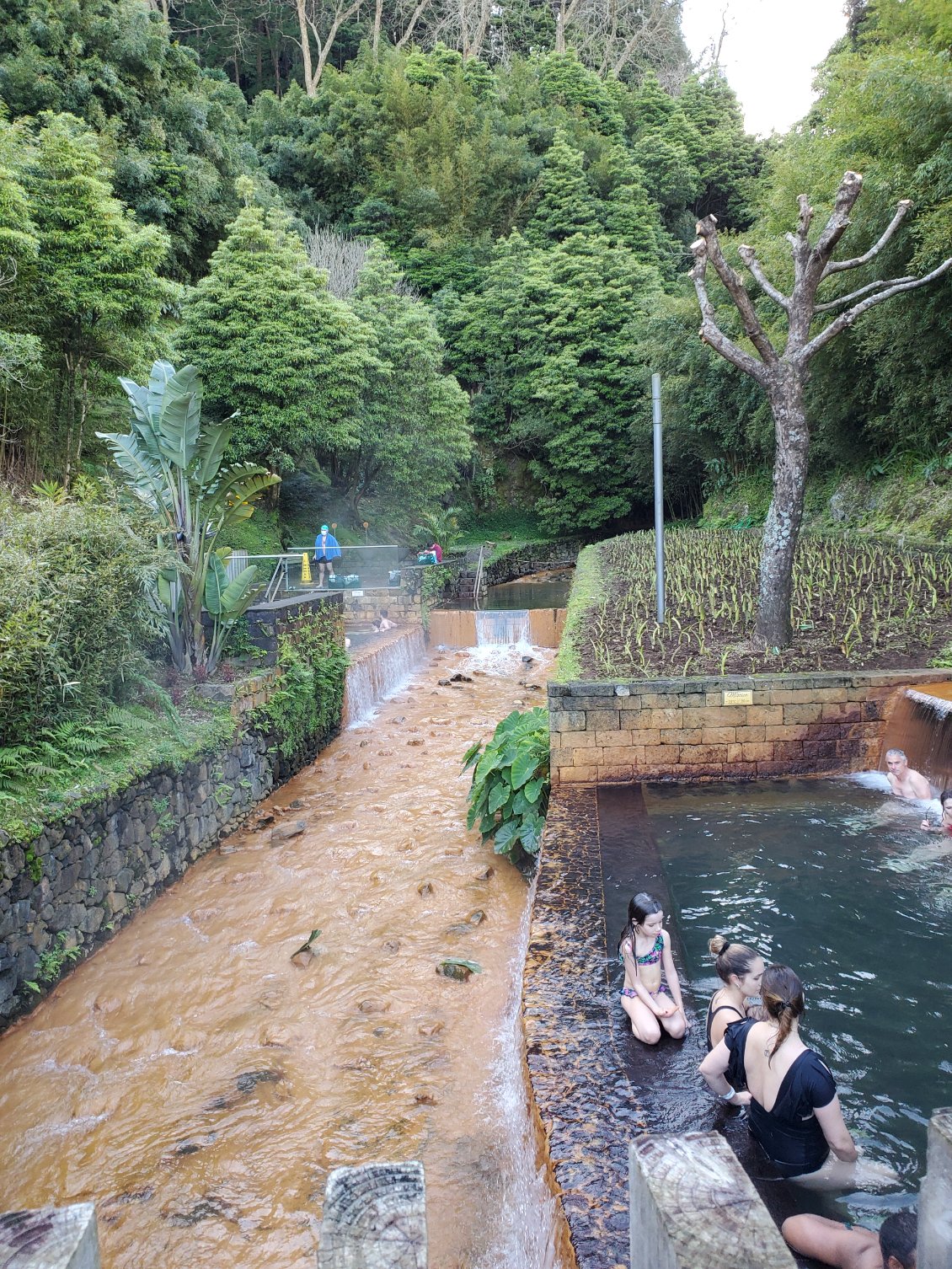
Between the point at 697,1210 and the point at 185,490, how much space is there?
27.4 feet

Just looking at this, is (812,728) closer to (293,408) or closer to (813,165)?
(813,165)

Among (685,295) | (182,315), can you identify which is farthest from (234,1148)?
(685,295)

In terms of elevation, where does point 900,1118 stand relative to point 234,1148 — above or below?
above

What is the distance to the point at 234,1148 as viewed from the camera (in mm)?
4016

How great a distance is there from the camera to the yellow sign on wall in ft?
21.9

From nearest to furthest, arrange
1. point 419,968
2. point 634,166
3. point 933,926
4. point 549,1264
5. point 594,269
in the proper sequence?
point 549,1264 < point 933,926 < point 419,968 < point 594,269 < point 634,166

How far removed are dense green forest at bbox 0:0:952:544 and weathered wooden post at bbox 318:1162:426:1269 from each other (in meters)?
12.6

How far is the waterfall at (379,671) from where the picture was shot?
12.2 metres

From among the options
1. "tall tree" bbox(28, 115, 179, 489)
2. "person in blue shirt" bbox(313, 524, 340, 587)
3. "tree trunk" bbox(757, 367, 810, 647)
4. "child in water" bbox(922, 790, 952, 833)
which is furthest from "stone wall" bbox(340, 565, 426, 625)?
"child in water" bbox(922, 790, 952, 833)

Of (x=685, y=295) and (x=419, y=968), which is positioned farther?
(x=685, y=295)

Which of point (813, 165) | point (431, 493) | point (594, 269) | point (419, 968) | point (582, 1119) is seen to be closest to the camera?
point (582, 1119)

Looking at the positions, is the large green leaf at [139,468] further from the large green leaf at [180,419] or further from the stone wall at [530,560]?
the stone wall at [530,560]

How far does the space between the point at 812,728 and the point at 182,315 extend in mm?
16871

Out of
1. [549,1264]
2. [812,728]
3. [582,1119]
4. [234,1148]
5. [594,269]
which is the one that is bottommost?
[234,1148]
